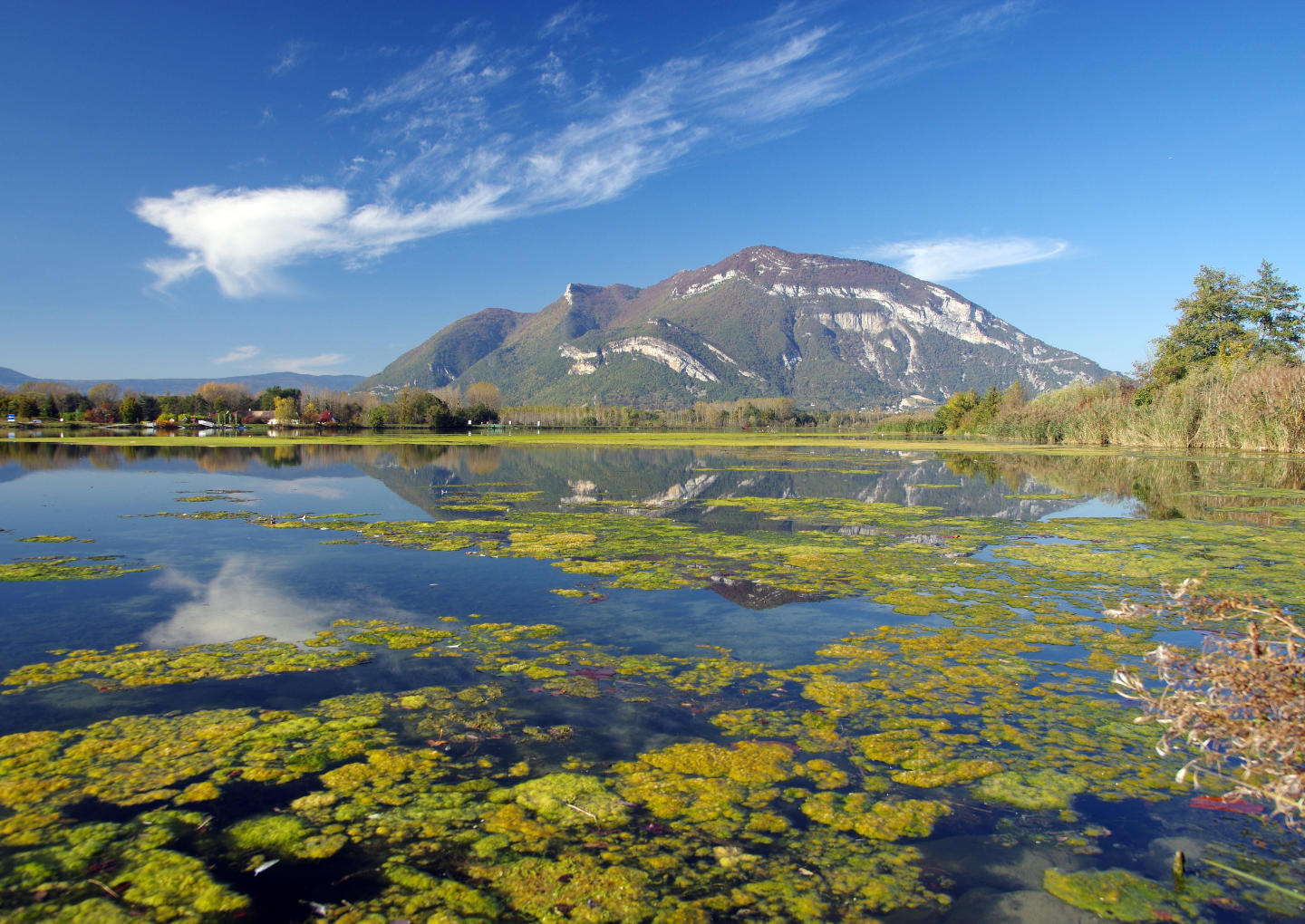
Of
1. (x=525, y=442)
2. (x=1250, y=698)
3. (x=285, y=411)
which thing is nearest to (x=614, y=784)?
(x=1250, y=698)

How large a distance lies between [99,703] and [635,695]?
5289 mm

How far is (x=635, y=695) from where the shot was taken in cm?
680

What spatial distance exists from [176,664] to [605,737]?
17.6ft

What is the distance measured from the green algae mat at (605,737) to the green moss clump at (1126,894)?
20mm

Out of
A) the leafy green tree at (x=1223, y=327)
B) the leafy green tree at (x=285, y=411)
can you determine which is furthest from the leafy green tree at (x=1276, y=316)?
the leafy green tree at (x=285, y=411)

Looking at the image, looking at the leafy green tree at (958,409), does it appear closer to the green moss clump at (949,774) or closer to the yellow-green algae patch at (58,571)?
the green moss clump at (949,774)

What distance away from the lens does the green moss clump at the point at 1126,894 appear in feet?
12.6

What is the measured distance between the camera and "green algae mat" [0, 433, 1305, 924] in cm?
399

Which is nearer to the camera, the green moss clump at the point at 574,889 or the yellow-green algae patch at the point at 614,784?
the green moss clump at the point at 574,889

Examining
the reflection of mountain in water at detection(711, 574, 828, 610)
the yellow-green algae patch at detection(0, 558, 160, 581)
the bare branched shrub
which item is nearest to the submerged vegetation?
the yellow-green algae patch at detection(0, 558, 160, 581)

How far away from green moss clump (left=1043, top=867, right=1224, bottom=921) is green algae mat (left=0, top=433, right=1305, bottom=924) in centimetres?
2

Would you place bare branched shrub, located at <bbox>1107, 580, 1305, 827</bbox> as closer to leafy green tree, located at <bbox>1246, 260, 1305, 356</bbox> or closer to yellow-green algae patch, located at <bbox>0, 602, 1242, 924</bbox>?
yellow-green algae patch, located at <bbox>0, 602, 1242, 924</bbox>

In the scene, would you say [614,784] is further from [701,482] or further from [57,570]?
[701,482]

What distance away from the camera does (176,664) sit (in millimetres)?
7578
